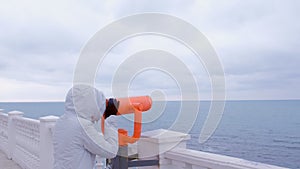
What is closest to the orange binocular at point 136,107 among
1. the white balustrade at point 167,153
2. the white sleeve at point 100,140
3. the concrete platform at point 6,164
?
the white sleeve at point 100,140

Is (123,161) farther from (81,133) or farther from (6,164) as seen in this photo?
(6,164)

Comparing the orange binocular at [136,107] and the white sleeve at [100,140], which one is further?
the orange binocular at [136,107]

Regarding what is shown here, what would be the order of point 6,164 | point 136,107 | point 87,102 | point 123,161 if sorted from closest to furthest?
1. point 87,102
2. point 136,107
3. point 123,161
4. point 6,164

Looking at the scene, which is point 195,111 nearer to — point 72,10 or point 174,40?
point 174,40

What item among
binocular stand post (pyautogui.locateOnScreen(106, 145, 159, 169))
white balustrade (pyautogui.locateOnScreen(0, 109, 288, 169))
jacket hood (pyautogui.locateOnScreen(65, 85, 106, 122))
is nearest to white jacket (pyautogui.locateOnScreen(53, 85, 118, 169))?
jacket hood (pyautogui.locateOnScreen(65, 85, 106, 122))

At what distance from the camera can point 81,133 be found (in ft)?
6.70

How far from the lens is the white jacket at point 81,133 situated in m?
2.03

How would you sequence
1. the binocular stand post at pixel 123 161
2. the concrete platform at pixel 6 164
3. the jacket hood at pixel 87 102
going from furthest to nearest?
the concrete platform at pixel 6 164 < the binocular stand post at pixel 123 161 < the jacket hood at pixel 87 102

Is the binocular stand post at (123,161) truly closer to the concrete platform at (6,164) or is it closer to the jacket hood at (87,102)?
the jacket hood at (87,102)

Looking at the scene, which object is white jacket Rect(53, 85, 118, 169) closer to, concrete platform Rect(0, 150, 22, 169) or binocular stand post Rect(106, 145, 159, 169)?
binocular stand post Rect(106, 145, 159, 169)

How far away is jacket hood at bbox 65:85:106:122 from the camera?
6.63ft

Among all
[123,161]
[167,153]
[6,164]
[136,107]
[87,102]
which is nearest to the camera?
[87,102]

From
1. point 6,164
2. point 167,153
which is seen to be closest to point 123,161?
point 167,153

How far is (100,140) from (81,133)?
13 cm
